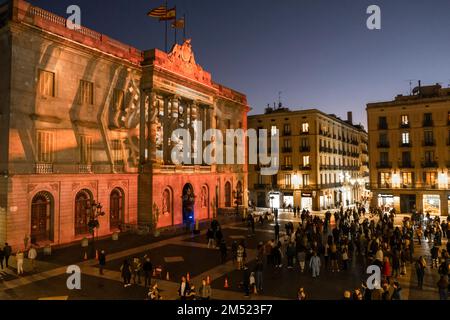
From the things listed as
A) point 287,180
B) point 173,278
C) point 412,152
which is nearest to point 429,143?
point 412,152

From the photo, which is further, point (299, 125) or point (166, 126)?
point (299, 125)

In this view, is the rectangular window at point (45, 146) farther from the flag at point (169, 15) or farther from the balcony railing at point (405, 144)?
the balcony railing at point (405, 144)

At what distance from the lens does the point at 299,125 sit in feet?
183

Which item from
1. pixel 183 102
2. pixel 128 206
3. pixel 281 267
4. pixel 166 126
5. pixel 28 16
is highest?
pixel 28 16

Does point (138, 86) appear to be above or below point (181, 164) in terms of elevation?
above

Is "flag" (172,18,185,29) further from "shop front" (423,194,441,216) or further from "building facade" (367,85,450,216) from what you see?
"shop front" (423,194,441,216)

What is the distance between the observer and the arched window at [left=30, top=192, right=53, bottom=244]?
24516 millimetres

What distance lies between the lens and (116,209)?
3159 cm

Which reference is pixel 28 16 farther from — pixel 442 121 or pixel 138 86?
pixel 442 121

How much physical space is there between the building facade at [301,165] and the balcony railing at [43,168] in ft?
120

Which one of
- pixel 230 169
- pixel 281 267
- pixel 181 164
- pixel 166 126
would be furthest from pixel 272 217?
pixel 281 267

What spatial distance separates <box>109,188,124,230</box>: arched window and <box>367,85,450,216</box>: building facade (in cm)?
3601

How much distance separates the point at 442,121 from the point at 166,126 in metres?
36.6

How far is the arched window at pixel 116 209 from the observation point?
31.1 m
